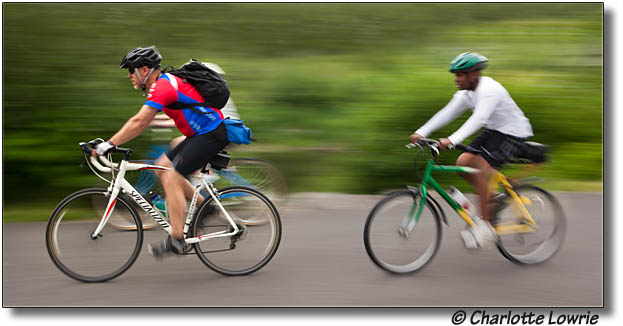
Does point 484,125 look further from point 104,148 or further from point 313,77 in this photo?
point 313,77

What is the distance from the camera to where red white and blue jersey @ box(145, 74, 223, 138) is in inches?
167

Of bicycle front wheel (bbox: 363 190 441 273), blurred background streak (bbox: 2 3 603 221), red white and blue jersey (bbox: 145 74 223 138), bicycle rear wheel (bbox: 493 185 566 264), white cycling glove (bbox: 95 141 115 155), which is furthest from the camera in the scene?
blurred background streak (bbox: 2 3 603 221)

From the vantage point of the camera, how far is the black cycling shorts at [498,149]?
15.2 feet

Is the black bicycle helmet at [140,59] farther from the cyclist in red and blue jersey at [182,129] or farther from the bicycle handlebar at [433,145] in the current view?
the bicycle handlebar at [433,145]

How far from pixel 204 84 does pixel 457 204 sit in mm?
2098

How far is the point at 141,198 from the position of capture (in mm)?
4445

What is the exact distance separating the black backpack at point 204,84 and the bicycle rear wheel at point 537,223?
90.4 inches

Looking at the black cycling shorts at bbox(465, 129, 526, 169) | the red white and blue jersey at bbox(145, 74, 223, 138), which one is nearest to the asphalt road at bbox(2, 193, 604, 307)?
the black cycling shorts at bbox(465, 129, 526, 169)

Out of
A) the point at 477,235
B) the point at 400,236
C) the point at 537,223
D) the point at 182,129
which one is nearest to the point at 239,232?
the point at 182,129

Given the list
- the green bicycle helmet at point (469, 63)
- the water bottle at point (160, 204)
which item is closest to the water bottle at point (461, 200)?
the green bicycle helmet at point (469, 63)

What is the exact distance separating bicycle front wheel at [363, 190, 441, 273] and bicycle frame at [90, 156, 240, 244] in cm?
104

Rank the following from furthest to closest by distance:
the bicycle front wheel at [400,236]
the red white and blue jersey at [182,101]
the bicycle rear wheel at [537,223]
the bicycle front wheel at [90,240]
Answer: the bicycle rear wheel at [537,223] → the bicycle front wheel at [400,236] → the bicycle front wheel at [90,240] → the red white and blue jersey at [182,101]

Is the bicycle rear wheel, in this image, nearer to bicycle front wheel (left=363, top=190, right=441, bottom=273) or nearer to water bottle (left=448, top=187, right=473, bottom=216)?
water bottle (left=448, top=187, right=473, bottom=216)

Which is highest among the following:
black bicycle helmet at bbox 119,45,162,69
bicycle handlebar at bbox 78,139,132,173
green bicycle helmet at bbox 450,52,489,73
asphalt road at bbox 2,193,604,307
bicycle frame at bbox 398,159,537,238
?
black bicycle helmet at bbox 119,45,162,69
